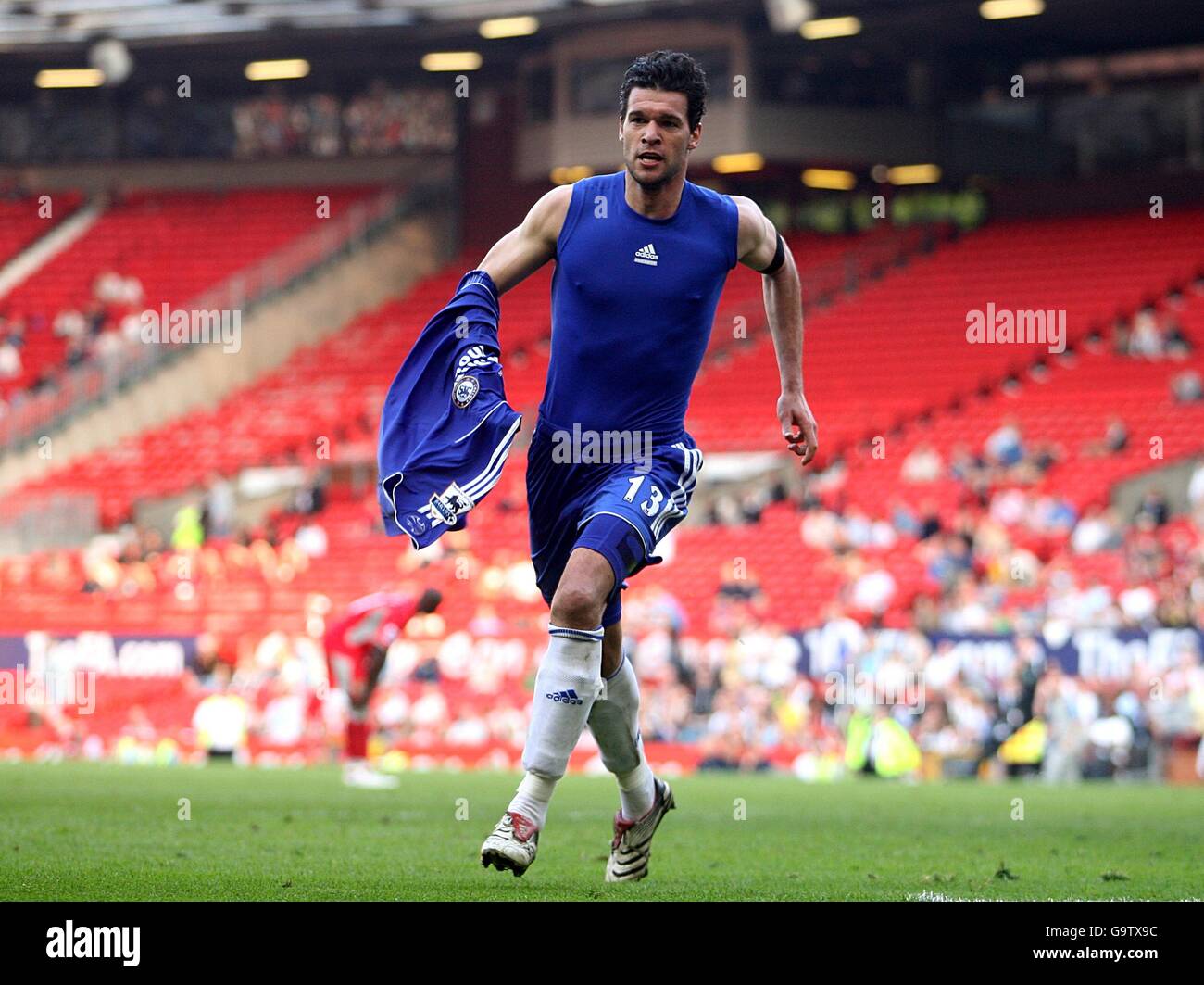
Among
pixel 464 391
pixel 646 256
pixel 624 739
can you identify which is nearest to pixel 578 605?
pixel 464 391

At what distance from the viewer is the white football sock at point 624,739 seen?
770 cm

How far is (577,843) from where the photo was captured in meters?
9.80

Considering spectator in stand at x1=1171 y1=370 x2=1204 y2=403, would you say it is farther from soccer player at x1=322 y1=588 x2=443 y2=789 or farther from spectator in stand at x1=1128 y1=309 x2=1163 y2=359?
soccer player at x1=322 y1=588 x2=443 y2=789

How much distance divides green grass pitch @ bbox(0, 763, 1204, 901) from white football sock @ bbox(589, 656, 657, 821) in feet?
1.03

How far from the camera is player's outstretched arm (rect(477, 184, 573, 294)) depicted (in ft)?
24.1

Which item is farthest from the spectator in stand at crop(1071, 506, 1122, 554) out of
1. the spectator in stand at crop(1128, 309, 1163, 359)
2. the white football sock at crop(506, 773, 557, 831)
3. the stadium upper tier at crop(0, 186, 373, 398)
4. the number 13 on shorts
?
the stadium upper tier at crop(0, 186, 373, 398)

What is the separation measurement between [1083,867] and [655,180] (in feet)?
11.9

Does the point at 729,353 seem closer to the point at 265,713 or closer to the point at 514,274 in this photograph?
the point at 265,713

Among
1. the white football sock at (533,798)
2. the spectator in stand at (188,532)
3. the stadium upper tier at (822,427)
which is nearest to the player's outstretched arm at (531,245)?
the white football sock at (533,798)

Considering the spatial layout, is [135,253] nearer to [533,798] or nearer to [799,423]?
[799,423]

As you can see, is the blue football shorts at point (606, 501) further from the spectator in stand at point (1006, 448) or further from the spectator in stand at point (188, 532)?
the spectator in stand at point (188, 532)

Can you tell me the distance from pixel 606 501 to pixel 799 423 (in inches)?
38.2

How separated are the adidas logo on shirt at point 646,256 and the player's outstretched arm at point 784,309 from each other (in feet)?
1.34
